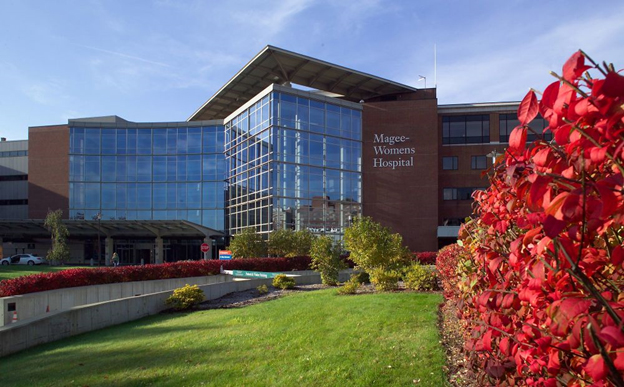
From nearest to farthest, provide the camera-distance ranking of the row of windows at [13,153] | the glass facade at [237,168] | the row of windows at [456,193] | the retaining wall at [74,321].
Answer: the retaining wall at [74,321] → the glass facade at [237,168] → the row of windows at [456,193] → the row of windows at [13,153]

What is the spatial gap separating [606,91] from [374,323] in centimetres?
818

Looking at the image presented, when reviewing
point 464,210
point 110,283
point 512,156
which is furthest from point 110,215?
point 512,156

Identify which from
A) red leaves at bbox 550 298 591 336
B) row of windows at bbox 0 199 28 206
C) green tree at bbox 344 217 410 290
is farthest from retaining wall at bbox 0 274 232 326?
row of windows at bbox 0 199 28 206

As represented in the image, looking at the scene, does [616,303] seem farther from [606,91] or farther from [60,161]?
[60,161]

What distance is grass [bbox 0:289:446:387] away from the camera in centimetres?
630

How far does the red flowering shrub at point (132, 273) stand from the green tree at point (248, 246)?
299 cm

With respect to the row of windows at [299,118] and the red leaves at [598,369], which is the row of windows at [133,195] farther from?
the red leaves at [598,369]

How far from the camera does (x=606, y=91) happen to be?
1354mm

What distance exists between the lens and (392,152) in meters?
43.3

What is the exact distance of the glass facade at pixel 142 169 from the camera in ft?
163

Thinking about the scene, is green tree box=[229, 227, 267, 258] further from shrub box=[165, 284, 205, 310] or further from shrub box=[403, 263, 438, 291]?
shrub box=[403, 263, 438, 291]

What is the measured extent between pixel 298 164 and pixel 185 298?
2410 cm

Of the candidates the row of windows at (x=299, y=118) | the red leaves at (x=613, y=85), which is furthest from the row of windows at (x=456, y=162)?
the red leaves at (x=613, y=85)

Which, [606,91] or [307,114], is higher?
[307,114]
